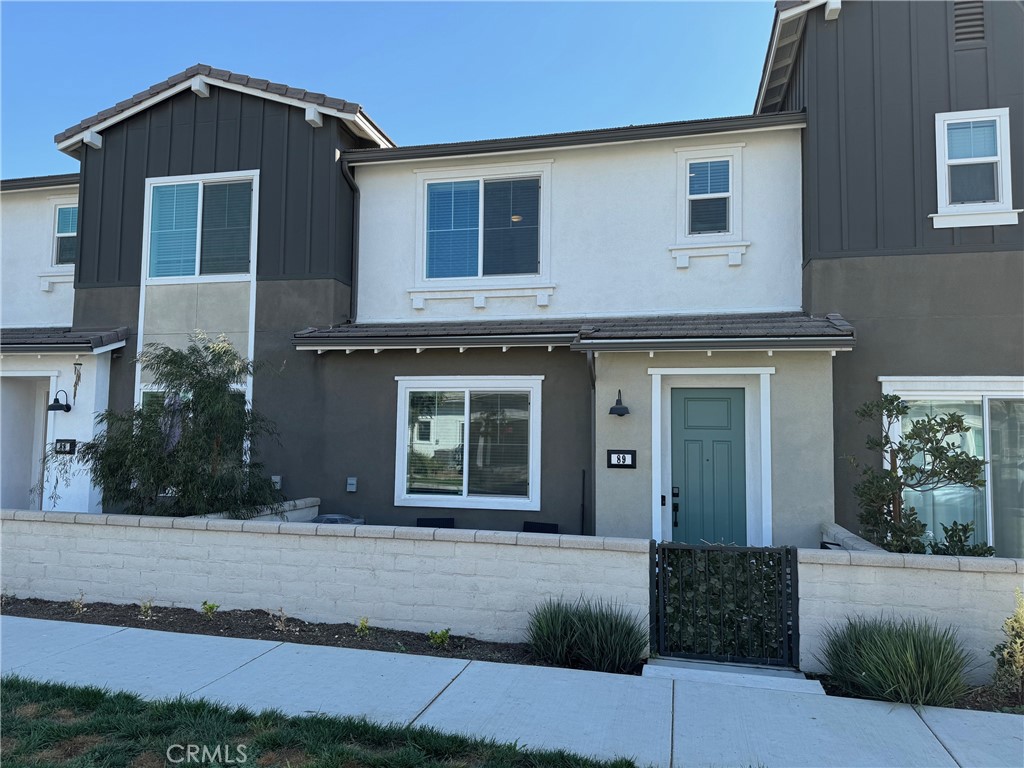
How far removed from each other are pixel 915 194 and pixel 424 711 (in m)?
8.32

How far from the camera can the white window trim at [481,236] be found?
411 inches

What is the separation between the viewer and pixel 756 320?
29.6 ft

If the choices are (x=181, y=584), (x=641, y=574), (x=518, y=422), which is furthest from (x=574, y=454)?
(x=181, y=584)

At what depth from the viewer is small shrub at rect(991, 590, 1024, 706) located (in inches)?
211

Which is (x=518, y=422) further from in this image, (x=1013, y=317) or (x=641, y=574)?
(x=1013, y=317)

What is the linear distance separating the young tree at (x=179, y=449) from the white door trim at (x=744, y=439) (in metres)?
4.96

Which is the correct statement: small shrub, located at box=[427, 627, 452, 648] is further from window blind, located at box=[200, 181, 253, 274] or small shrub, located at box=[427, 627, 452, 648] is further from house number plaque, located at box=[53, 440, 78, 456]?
house number plaque, located at box=[53, 440, 78, 456]

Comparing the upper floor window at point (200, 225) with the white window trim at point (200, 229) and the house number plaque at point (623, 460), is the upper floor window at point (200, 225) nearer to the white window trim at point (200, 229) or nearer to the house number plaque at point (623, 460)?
the white window trim at point (200, 229)

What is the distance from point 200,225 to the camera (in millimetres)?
11352

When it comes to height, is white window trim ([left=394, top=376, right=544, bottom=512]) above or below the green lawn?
above

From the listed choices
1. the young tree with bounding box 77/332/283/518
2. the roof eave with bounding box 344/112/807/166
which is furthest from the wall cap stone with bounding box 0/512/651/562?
the roof eave with bounding box 344/112/807/166

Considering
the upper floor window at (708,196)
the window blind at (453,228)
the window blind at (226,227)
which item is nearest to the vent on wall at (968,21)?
the upper floor window at (708,196)

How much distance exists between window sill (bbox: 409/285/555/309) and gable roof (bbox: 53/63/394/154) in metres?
2.86

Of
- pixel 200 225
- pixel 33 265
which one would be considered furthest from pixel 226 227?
pixel 33 265
